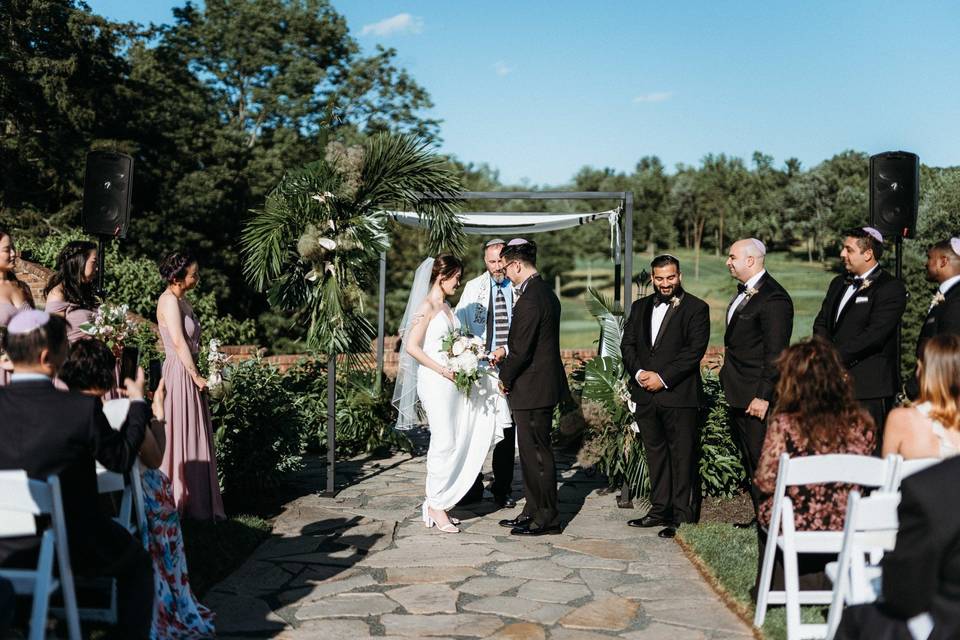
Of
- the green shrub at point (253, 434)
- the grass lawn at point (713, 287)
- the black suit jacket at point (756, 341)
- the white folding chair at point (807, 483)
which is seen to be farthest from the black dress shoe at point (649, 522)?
the grass lawn at point (713, 287)

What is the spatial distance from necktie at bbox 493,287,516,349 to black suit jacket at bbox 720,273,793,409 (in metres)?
2.08

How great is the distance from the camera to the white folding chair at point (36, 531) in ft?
10.5

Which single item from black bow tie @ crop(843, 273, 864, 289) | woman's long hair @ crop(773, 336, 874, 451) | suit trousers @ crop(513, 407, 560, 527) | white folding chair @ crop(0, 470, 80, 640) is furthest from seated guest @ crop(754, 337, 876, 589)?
white folding chair @ crop(0, 470, 80, 640)

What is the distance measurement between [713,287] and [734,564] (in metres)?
36.5

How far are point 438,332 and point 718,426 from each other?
2457 mm

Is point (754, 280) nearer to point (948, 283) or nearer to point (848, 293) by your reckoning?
point (848, 293)

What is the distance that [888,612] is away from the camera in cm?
325

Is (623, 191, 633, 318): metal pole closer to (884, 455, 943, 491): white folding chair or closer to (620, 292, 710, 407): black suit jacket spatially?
(620, 292, 710, 407): black suit jacket

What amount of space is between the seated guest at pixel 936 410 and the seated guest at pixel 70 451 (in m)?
3.29

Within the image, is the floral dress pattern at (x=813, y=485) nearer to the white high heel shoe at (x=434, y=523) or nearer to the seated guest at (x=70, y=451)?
the white high heel shoe at (x=434, y=523)

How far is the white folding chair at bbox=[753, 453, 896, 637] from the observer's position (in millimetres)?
3828

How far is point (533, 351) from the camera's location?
6391 millimetres

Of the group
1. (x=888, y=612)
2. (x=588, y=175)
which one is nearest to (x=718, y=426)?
(x=888, y=612)

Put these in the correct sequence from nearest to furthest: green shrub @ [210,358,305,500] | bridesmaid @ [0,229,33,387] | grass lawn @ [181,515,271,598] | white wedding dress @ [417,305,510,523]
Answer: grass lawn @ [181,515,271,598], bridesmaid @ [0,229,33,387], white wedding dress @ [417,305,510,523], green shrub @ [210,358,305,500]
